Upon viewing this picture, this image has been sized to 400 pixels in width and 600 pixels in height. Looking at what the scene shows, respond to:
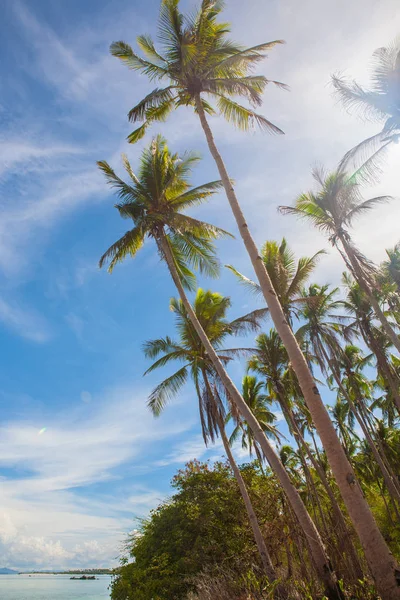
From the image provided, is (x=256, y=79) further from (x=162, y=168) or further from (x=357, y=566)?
(x=357, y=566)

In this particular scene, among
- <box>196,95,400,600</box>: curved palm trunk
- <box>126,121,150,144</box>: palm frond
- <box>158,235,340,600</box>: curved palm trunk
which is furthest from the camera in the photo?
<box>126,121,150,144</box>: palm frond

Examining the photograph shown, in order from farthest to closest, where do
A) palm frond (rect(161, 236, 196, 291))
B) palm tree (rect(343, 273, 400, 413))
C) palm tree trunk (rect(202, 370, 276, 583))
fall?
palm tree (rect(343, 273, 400, 413)) < palm frond (rect(161, 236, 196, 291)) < palm tree trunk (rect(202, 370, 276, 583))

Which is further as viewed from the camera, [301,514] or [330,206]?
[330,206]

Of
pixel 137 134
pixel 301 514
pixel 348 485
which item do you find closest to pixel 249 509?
pixel 301 514

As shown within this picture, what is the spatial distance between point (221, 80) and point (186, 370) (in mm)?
10269

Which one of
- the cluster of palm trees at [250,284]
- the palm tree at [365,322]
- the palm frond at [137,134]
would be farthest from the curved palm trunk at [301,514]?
the palm tree at [365,322]

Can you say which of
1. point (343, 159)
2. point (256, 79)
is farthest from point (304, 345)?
point (256, 79)

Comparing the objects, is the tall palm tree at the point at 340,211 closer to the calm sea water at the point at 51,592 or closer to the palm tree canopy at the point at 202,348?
the palm tree canopy at the point at 202,348

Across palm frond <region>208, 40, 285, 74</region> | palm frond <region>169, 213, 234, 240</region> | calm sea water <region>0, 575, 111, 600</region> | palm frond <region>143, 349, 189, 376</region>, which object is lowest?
calm sea water <region>0, 575, 111, 600</region>

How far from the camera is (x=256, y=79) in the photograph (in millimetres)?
10164

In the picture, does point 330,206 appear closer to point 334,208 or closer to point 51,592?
point 334,208

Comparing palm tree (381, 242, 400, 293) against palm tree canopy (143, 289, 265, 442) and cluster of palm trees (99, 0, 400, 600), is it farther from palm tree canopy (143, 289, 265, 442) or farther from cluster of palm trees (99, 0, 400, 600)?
palm tree canopy (143, 289, 265, 442)

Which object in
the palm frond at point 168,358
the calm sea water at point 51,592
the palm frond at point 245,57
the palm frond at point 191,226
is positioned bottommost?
the calm sea water at point 51,592

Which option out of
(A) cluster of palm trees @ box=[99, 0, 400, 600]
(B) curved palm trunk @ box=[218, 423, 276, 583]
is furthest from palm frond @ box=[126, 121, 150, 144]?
(B) curved palm trunk @ box=[218, 423, 276, 583]
